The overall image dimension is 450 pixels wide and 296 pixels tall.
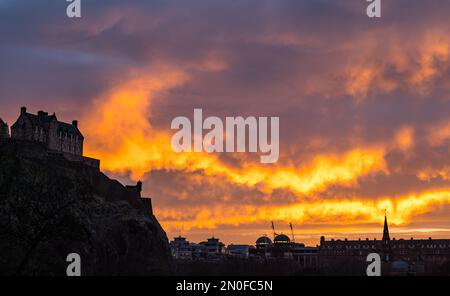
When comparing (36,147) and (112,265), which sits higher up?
(36,147)
